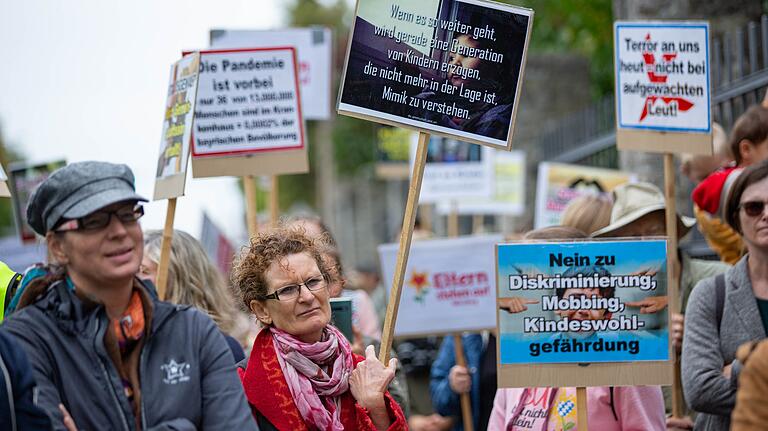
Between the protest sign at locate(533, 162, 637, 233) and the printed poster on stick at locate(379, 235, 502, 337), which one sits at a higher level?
the protest sign at locate(533, 162, 637, 233)

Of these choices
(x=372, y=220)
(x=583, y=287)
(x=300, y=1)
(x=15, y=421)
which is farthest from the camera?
(x=300, y=1)

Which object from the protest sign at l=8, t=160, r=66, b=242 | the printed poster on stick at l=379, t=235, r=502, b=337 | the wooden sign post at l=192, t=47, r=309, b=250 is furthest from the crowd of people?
the protest sign at l=8, t=160, r=66, b=242

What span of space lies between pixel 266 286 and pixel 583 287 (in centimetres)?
117

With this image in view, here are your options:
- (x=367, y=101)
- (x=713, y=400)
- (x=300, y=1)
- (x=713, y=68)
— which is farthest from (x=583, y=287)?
(x=300, y=1)

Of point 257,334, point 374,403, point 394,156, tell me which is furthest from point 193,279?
point 394,156

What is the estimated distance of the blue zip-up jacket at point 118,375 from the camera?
9.90 ft

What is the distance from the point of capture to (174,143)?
5035 mm

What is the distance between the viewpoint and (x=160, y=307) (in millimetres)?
3223

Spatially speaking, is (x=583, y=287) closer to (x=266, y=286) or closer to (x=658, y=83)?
(x=266, y=286)

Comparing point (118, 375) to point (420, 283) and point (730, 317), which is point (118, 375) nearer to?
point (730, 317)

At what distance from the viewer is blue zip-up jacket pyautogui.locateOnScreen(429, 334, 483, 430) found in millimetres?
6371

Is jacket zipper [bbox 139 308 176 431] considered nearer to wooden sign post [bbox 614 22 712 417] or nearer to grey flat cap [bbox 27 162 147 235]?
grey flat cap [bbox 27 162 147 235]

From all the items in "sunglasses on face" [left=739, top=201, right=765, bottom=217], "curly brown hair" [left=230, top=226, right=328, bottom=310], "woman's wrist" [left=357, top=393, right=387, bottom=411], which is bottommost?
"woman's wrist" [left=357, top=393, right=387, bottom=411]

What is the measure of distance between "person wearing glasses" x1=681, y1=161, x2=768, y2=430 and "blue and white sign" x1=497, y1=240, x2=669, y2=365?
159 mm
